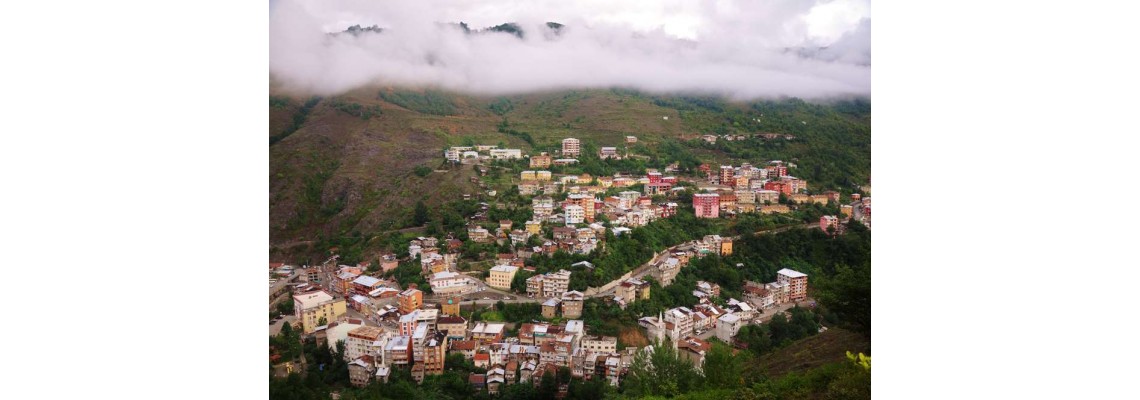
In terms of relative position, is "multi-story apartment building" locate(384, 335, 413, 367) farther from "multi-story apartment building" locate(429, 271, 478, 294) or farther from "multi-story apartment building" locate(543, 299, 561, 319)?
"multi-story apartment building" locate(543, 299, 561, 319)

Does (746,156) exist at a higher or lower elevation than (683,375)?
higher

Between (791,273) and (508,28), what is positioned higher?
(508,28)

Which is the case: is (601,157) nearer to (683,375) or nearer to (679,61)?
(679,61)

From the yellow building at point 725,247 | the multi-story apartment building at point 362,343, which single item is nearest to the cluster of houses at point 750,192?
the yellow building at point 725,247

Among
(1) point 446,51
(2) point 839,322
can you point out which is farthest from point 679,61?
(2) point 839,322

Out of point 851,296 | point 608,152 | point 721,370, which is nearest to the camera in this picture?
point 721,370

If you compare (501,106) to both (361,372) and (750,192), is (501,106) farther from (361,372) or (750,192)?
(361,372)

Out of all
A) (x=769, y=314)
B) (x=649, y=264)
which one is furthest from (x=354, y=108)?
(x=769, y=314)

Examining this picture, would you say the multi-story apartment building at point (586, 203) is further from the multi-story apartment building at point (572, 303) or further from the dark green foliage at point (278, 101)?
the dark green foliage at point (278, 101)
